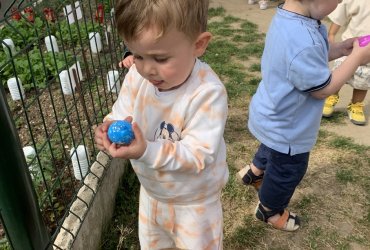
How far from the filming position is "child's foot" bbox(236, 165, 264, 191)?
8.82ft

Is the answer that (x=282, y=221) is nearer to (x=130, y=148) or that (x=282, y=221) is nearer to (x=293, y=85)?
(x=293, y=85)

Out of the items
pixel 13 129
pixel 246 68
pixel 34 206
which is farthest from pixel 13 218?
pixel 246 68

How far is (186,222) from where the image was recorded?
1.61 meters

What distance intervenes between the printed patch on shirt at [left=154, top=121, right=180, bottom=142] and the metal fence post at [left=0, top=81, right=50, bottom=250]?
0.45 metres

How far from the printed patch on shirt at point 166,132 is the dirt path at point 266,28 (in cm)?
229

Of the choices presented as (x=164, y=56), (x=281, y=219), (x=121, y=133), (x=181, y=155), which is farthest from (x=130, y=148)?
(x=281, y=219)

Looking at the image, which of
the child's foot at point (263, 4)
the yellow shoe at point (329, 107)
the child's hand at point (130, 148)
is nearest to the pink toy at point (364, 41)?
the child's hand at point (130, 148)

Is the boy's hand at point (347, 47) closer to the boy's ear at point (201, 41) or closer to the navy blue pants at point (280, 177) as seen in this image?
the navy blue pants at point (280, 177)

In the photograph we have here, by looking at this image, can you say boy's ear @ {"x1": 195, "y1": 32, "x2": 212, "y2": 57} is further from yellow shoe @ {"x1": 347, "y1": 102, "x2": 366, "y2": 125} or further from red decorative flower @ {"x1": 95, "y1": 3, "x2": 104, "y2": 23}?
yellow shoe @ {"x1": 347, "y1": 102, "x2": 366, "y2": 125}

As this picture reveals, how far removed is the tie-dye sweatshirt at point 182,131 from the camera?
1.35m

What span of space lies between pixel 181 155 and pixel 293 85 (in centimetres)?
78

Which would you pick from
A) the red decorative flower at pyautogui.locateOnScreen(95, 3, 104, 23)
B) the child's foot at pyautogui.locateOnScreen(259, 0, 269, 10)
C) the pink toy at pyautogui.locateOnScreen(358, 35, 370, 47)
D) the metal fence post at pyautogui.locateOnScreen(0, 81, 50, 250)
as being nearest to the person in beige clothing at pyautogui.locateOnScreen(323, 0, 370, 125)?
the pink toy at pyautogui.locateOnScreen(358, 35, 370, 47)

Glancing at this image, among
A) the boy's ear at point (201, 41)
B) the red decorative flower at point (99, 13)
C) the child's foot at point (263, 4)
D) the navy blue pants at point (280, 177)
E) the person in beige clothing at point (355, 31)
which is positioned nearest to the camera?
the boy's ear at point (201, 41)

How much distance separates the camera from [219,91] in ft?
4.53
